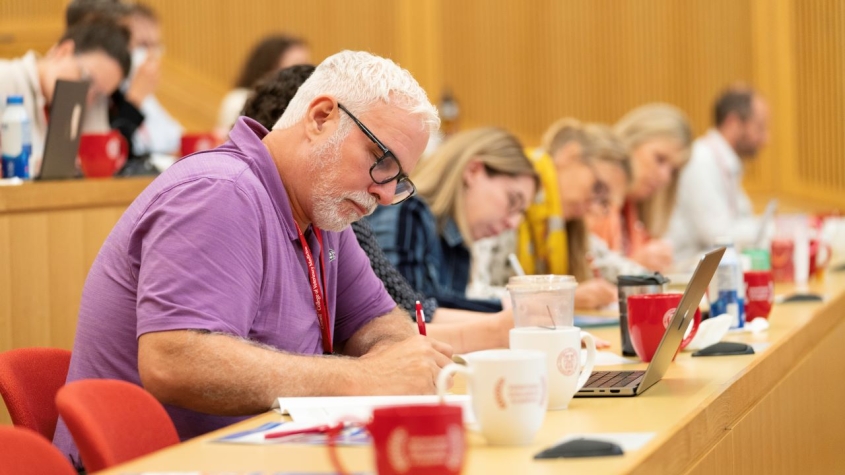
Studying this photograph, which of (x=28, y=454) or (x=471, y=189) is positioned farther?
(x=471, y=189)

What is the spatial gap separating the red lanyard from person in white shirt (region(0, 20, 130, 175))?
1597 mm

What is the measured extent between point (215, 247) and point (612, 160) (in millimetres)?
2625

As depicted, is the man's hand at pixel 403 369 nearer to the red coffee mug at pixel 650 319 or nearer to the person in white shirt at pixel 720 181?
the red coffee mug at pixel 650 319

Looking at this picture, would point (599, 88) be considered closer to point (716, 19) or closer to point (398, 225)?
point (716, 19)

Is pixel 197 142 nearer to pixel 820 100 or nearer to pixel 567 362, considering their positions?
pixel 567 362

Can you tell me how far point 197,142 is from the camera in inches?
165

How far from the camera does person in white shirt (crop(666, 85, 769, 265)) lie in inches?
222

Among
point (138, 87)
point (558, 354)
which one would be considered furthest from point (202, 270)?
point (138, 87)

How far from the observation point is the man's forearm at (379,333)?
224 centimetres

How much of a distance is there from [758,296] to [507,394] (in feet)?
5.15

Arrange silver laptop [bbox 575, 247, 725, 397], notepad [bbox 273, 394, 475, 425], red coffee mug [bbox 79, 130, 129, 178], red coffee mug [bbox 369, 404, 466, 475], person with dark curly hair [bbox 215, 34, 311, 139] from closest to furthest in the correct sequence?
1. red coffee mug [bbox 369, 404, 466, 475]
2. notepad [bbox 273, 394, 475, 425]
3. silver laptop [bbox 575, 247, 725, 397]
4. red coffee mug [bbox 79, 130, 129, 178]
5. person with dark curly hair [bbox 215, 34, 311, 139]

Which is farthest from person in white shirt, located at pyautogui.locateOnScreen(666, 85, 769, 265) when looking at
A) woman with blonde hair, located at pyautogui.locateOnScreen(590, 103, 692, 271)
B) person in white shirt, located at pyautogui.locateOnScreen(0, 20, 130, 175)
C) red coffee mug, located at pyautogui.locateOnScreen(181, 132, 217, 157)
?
person in white shirt, located at pyautogui.locateOnScreen(0, 20, 130, 175)

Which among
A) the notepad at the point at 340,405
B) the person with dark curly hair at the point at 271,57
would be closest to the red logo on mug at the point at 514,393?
the notepad at the point at 340,405

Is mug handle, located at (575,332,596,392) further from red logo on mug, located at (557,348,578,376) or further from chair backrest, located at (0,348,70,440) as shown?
chair backrest, located at (0,348,70,440)
